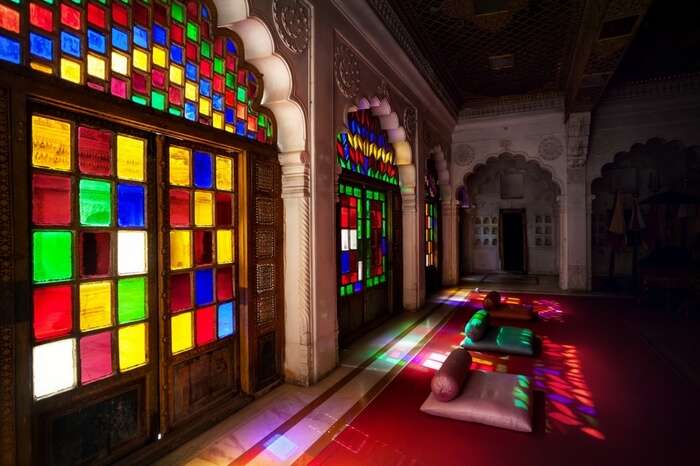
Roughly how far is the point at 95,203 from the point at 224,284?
1158mm

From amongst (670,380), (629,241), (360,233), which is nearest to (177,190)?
(360,233)

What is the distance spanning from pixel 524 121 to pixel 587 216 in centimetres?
244

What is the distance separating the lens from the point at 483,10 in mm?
4898

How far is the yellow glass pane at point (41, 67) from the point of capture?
1962 mm

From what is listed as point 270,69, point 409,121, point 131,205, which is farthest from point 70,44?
point 409,121

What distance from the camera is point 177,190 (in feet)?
9.18

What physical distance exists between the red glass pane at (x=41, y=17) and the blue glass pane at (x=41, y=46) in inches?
2.0

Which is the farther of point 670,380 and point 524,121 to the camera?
point 524,121

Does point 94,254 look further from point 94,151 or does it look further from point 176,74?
point 176,74

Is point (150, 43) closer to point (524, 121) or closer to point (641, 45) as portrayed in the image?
point (641, 45)

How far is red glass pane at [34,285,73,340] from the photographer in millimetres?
2041

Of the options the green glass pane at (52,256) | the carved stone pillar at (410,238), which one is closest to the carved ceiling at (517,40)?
the carved stone pillar at (410,238)

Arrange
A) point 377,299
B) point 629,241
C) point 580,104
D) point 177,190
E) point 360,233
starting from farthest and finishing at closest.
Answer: point 629,241 → point 580,104 → point 377,299 → point 360,233 → point 177,190

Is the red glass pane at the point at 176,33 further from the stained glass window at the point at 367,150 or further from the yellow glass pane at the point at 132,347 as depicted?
the stained glass window at the point at 367,150
